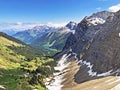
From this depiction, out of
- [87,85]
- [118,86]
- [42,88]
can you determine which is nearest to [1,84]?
[42,88]

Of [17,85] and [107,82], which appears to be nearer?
[107,82]

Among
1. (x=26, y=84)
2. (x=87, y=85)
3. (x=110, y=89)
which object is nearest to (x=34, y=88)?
(x=26, y=84)

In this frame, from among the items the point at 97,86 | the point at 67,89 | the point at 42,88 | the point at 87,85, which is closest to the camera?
the point at 97,86

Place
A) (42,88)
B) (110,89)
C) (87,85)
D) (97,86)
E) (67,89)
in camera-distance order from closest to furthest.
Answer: (110,89) → (97,86) → (87,85) → (67,89) → (42,88)

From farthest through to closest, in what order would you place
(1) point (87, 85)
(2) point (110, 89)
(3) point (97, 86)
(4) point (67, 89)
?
(4) point (67, 89)
(1) point (87, 85)
(3) point (97, 86)
(2) point (110, 89)

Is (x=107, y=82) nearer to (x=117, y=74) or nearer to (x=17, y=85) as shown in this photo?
(x=117, y=74)

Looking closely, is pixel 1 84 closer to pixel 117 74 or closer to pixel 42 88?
pixel 42 88

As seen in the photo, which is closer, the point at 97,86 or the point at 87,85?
the point at 97,86

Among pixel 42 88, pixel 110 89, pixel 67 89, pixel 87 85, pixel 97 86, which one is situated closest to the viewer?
pixel 110 89
